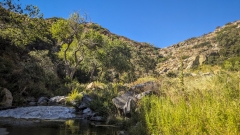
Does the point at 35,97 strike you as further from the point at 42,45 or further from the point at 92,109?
the point at 42,45

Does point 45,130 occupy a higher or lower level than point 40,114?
lower

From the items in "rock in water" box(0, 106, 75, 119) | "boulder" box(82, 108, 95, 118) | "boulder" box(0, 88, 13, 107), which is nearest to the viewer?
"rock in water" box(0, 106, 75, 119)

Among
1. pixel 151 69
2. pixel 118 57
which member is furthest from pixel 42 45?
pixel 151 69

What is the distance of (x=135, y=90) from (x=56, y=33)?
2395 cm

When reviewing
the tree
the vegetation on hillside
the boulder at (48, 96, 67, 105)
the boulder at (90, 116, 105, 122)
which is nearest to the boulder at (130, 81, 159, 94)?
the vegetation on hillside

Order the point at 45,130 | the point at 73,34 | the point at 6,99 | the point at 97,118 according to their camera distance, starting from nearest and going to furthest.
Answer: the point at 45,130 < the point at 97,118 < the point at 6,99 < the point at 73,34

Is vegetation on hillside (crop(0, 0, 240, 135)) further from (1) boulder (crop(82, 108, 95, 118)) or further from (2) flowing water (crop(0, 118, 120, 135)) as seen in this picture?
(2) flowing water (crop(0, 118, 120, 135))

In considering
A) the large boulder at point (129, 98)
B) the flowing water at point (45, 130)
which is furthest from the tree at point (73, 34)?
the flowing water at point (45, 130)

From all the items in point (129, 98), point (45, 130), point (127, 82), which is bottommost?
point (45, 130)

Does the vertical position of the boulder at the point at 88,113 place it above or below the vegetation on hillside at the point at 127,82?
below

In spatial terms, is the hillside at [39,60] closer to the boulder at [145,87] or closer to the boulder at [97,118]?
the boulder at [145,87]

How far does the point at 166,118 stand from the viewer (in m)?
4.74

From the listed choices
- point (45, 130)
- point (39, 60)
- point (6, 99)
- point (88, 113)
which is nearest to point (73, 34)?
point (39, 60)

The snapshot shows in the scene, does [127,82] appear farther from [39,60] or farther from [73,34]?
[73,34]
